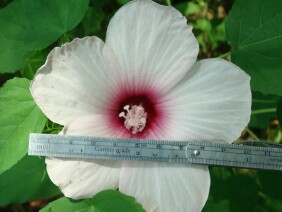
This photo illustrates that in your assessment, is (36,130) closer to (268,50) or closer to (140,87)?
(140,87)

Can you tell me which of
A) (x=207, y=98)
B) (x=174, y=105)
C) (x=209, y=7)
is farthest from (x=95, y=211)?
(x=209, y=7)

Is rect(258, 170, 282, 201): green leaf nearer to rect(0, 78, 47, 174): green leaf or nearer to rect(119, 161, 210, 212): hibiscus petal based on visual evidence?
rect(119, 161, 210, 212): hibiscus petal

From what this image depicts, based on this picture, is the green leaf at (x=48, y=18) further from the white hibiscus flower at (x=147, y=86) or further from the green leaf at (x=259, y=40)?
the green leaf at (x=259, y=40)

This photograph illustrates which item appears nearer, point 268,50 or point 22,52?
point 268,50

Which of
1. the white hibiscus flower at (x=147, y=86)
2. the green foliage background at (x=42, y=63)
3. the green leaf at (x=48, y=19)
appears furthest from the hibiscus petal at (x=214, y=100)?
the green leaf at (x=48, y=19)

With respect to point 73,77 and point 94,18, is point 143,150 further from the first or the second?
point 94,18

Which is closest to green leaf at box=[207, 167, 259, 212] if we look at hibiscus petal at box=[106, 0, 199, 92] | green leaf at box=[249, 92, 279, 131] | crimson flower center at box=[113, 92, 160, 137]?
green leaf at box=[249, 92, 279, 131]

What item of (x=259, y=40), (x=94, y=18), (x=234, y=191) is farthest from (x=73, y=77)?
(x=94, y=18)
